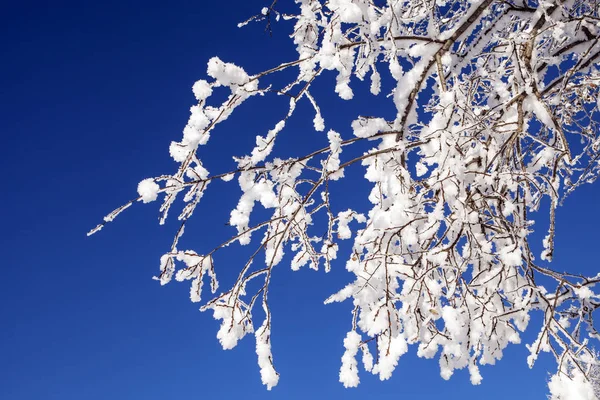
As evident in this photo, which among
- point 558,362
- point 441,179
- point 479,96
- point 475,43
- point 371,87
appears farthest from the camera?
point 479,96

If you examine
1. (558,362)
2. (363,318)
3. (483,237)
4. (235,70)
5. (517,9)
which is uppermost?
(517,9)

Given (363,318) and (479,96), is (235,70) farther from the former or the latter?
(479,96)

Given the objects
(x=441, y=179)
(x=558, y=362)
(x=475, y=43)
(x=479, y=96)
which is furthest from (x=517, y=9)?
(x=558, y=362)

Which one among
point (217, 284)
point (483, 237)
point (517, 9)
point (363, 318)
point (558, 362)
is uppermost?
point (517, 9)

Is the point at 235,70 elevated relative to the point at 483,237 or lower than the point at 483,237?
elevated

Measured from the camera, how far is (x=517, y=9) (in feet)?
8.29

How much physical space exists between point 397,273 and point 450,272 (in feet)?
1.72

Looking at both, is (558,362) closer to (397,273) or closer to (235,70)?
(397,273)

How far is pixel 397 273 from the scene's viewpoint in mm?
1955

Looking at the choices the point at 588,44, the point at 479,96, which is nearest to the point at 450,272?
the point at 588,44

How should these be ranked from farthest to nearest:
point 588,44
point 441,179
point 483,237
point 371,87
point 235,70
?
point 588,44
point 371,87
point 483,237
point 235,70
point 441,179

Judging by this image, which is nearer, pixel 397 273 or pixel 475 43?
pixel 397 273

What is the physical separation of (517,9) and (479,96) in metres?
1.24

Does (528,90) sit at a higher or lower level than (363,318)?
higher
